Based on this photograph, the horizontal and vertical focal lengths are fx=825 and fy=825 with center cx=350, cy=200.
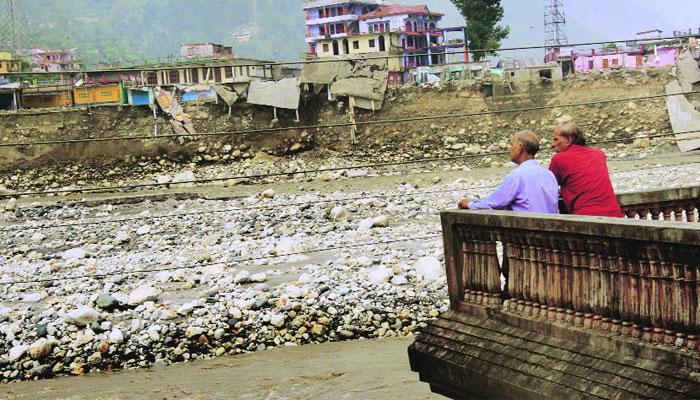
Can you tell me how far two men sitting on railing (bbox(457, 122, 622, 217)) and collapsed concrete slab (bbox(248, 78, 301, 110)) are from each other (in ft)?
111

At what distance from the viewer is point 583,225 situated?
4.21m

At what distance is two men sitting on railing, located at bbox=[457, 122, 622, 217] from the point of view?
16.9 ft

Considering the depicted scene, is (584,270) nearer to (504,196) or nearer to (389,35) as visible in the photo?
(504,196)

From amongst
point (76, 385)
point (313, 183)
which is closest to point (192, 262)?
point (76, 385)

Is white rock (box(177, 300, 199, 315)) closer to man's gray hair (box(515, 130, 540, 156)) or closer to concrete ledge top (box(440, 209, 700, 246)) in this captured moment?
concrete ledge top (box(440, 209, 700, 246))

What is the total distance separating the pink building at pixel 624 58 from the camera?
41.2m

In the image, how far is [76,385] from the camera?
854 cm

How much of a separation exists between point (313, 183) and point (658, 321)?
25.9 metres

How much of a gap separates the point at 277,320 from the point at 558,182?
499 centimetres

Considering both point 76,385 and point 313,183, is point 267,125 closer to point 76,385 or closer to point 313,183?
point 313,183

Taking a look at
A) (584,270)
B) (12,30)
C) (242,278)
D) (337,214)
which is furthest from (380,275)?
(12,30)

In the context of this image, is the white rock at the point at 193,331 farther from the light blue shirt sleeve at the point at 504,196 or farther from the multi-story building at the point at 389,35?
the multi-story building at the point at 389,35

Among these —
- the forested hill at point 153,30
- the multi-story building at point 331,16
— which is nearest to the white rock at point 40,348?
the multi-story building at point 331,16

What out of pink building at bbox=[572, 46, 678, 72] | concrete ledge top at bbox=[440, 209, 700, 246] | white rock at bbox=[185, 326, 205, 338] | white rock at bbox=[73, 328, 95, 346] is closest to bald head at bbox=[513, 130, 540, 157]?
concrete ledge top at bbox=[440, 209, 700, 246]
